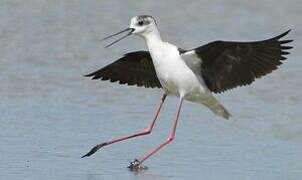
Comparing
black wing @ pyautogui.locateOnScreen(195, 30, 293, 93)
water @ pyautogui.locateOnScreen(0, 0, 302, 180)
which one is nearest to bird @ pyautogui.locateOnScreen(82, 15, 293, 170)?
black wing @ pyautogui.locateOnScreen(195, 30, 293, 93)

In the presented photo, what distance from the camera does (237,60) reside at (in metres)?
9.19

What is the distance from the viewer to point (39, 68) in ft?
38.6

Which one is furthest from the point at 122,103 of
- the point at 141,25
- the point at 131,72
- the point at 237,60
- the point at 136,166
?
the point at 136,166

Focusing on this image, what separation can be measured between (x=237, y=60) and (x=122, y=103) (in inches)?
74.9

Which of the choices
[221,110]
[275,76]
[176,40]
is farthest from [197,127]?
[176,40]

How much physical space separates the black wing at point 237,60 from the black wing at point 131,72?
711mm

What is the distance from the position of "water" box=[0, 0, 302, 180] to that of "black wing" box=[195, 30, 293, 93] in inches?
22.9

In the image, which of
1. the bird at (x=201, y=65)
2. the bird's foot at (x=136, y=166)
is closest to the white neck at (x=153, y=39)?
the bird at (x=201, y=65)

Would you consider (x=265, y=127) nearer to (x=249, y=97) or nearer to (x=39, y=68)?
(x=249, y=97)

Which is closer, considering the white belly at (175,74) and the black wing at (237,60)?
the black wing at (237,60)

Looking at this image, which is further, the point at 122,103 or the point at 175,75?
the point at 122,103

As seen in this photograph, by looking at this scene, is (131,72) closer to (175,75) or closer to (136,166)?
(175,75)

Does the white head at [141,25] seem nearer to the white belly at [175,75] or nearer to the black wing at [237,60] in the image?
the white belly at [175,75]

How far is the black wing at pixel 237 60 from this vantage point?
8898mm
